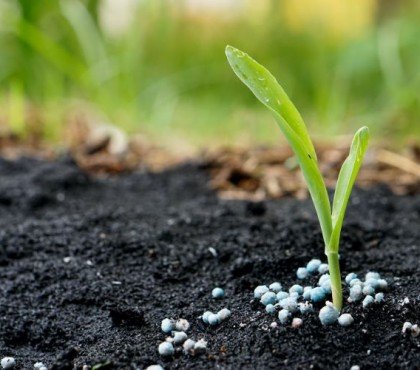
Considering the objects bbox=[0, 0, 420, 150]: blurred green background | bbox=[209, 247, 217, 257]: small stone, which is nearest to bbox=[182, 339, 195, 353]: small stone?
bbox=[209, 247, 217, 257]: small stone

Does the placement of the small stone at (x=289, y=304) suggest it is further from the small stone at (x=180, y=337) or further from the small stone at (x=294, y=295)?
the small stone at (x=180, y=337)

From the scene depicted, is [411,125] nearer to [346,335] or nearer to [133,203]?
[133,203]

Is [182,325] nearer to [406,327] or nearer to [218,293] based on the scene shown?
[218,293]

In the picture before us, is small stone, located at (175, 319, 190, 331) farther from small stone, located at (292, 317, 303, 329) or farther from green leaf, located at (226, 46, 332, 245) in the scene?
green leaf, located at (226, 46, 332, 245)

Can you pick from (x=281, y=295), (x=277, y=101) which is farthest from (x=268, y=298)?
(x=277, y=101)

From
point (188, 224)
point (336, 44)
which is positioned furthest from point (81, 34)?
point (336, 44)

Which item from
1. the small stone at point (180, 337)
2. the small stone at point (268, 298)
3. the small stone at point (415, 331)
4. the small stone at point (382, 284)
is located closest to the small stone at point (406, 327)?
the small stone at point (415, 331)
